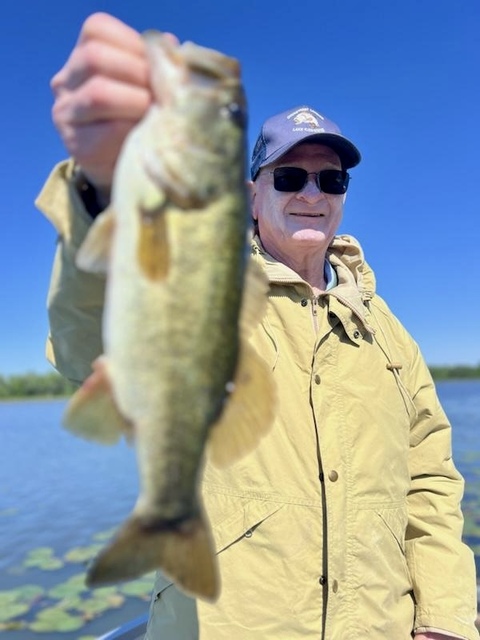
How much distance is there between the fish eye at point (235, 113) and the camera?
1469mm

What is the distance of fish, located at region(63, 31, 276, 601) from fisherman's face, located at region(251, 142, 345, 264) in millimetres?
1843

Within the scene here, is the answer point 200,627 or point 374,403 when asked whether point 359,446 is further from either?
point 200,627

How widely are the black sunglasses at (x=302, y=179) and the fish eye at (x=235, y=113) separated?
187 centimetres

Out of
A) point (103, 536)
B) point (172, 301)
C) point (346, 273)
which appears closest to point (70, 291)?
point (172, 301)

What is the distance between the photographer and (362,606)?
2621mm

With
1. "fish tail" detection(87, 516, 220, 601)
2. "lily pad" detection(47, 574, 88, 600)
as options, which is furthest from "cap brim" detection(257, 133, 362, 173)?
"lily pad" detection(47, 574, 88, 600)

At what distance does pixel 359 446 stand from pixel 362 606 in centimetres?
68

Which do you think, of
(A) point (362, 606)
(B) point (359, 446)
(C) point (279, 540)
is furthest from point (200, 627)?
(B) point (359, 446)

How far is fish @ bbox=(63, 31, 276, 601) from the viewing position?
4.40 feet

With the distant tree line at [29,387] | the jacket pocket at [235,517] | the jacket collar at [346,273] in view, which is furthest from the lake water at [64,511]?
the distant tree line at [29,387]

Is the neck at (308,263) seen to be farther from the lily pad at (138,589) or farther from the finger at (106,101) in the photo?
the lily pad at (138,589)

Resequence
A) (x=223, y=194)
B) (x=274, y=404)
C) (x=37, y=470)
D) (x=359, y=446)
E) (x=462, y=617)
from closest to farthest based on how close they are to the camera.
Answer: (x=223, y=194)
(x=274, y=404)
(x=359, y=446)
(x=462, y=617)
(x=37, y=470)

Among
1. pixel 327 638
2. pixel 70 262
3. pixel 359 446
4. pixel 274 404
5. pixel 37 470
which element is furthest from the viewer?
pixel 37 470

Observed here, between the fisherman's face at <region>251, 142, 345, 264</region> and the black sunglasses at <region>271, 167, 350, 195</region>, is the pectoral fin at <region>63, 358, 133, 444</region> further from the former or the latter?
the black sunglasses at <region>271, 167, 350, 195</region>
